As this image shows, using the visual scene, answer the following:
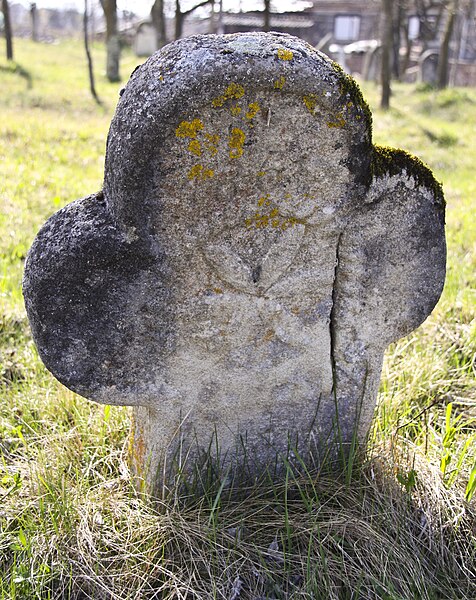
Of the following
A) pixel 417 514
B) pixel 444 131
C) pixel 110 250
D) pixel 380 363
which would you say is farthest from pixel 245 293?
pixel 444 131

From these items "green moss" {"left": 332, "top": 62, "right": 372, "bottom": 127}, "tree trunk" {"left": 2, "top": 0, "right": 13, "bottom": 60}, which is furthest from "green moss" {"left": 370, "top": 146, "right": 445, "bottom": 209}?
"tree trunk" {"left": 2, "top": 0, "right": 13, "bottom": 60}

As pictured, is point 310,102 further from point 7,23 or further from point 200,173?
point 7,23

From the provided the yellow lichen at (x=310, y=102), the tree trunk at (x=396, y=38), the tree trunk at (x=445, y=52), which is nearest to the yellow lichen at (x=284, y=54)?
the yellow lichen at (x=310, y=102)

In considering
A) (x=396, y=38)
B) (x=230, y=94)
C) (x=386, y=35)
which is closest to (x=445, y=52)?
(x=386, y=35)

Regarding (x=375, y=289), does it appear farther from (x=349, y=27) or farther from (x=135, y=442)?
(x=349, y=27)

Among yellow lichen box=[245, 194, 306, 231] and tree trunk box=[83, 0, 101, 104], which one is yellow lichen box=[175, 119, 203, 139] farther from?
tree trunk box=[83, 0, 101, 104]

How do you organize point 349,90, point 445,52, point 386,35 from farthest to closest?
point 445,52, point 386,35, point 349,90

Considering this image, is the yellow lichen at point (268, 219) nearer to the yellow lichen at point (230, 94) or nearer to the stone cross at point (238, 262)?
the stone cross at point (238, 262)

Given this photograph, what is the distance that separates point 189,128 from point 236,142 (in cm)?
14

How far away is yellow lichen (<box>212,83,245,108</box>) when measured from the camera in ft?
6.03

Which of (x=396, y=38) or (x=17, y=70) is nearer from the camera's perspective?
(x=17, y=70)

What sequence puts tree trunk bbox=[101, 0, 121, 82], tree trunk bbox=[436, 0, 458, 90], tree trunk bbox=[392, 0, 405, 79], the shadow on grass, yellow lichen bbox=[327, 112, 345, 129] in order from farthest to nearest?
tree trunk bbox=[392, 0, 405, 79]
tree trunk bbox=[436, 0, 458, 90]
the shadow on grass
tree trunk bbox=[101, 0, 121, 82]
yellow lichen bbox=[327, 112, 345, 129]

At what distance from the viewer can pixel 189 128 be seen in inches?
73.0

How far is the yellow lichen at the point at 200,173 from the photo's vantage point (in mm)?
1904
